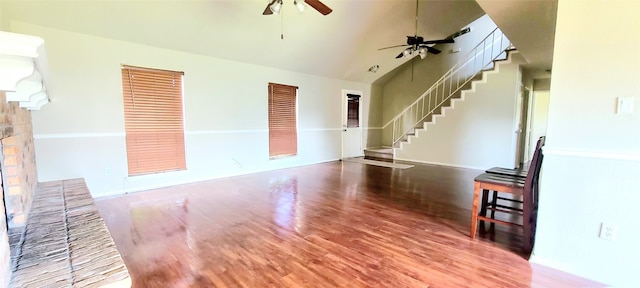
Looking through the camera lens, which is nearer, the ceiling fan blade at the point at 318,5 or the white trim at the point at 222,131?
the ceiling fan blade at the point at 318,5

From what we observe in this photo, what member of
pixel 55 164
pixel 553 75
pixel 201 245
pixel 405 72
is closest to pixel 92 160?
pixel 55 164

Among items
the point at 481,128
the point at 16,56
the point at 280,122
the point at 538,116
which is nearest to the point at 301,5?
the point at 16,56

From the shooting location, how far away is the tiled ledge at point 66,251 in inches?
51.6

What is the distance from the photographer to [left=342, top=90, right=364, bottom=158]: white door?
8250 mm

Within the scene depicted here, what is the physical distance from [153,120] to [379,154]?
5915 mm

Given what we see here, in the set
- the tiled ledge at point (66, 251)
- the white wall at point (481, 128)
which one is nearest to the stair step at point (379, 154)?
the white wall at point (481, 128)

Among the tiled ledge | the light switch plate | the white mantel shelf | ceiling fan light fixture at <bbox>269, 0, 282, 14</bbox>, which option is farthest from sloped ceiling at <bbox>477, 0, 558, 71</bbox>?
the tiled ledge

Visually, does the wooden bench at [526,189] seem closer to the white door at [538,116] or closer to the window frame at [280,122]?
the window frame at [280,122]

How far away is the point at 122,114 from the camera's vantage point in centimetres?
437

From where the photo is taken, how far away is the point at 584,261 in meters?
2.12

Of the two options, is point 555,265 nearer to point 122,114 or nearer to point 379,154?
point 122,114

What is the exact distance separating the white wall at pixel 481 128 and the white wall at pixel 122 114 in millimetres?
3101

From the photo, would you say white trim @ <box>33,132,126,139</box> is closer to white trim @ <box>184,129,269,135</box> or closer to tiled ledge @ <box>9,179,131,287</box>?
white trim @ <box>184,129,269,135</box>

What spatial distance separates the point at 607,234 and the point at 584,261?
27cm
